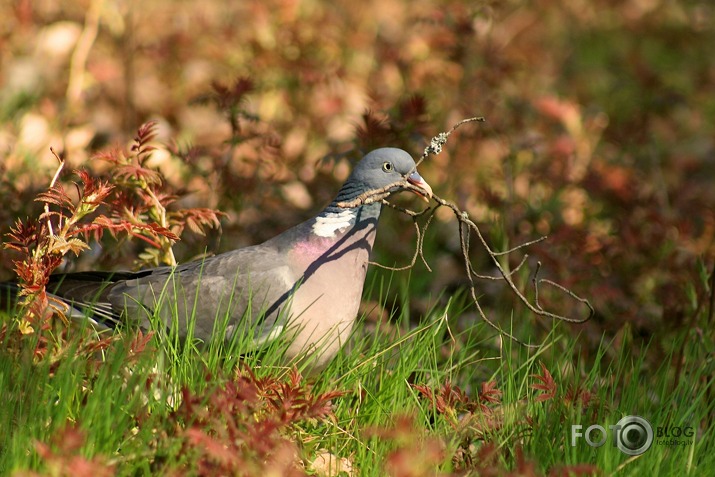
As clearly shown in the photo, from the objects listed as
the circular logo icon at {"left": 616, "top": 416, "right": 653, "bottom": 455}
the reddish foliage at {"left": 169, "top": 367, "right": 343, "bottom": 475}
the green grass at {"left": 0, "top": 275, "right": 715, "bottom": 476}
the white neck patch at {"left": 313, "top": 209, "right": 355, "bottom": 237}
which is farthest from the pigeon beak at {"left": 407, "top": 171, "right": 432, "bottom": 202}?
the circular logo icon at {"left": 616, "top": 416, "right": 653, "bottom": 455}

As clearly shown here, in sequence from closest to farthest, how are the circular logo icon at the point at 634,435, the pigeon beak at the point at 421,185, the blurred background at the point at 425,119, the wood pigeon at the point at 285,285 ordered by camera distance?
the circular logo icon at the point at 634,435, the wood pigeon at the point at 285,285, the pigeon beak at the point at 421,185, the blurred background at the point at 425,119

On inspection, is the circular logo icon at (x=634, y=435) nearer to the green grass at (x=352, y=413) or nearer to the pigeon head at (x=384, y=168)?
the green grass at (x=352, y=413)

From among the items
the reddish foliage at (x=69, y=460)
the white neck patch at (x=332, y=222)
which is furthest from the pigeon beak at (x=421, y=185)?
the reddish foliage at (x=69, y=460)

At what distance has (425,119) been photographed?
457 centimetres

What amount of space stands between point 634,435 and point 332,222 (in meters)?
1.40

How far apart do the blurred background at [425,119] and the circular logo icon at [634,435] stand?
81cm

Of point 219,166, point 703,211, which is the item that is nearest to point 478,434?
point 219,166

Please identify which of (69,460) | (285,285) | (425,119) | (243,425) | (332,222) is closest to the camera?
(69,460)

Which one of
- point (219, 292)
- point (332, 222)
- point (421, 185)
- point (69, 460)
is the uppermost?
point (421, 185)

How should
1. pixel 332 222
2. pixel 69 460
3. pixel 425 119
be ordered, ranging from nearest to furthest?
1. pixel 69 460
2. pixel 332 222
3. pixel 425 119

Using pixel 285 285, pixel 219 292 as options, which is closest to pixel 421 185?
pixel 285 285

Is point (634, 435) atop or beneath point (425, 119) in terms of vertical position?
beneath

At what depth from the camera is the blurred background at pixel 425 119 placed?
4555 millimetres

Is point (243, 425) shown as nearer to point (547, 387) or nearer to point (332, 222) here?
point (547, 387)
